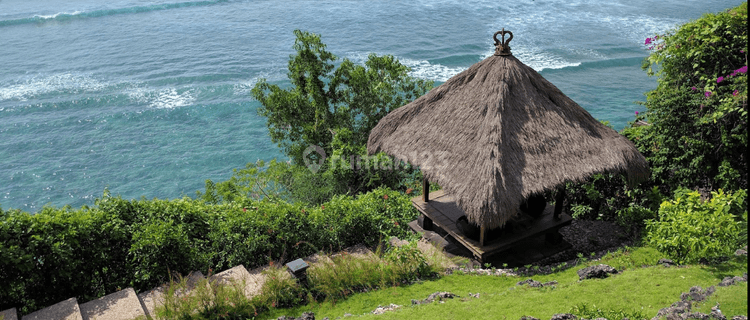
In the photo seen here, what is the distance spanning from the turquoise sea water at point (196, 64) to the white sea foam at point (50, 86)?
0.39 ft

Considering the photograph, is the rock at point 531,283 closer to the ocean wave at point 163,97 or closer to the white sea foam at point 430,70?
the white sea foam at point 430,70

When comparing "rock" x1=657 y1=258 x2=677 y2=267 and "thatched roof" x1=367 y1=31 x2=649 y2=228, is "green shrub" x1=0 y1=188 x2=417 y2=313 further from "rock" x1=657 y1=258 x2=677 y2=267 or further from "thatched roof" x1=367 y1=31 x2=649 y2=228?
"rock" x1=657 y1=258 x2=677 y2=267

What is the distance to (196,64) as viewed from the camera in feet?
104

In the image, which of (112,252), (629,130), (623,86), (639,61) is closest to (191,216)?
(112,252)

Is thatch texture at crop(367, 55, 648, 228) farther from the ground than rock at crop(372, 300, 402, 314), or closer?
farther from the ground

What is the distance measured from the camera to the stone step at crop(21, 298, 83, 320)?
21.8 feet

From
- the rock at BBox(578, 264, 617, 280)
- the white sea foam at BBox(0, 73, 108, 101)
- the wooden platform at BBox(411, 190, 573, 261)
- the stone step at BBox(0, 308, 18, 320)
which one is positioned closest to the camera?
the stone step at BBox(0, 308, 18, 320)

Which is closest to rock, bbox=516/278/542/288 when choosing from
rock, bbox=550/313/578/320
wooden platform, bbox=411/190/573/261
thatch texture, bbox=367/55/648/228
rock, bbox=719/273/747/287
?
thatch texture, bbox=367/55/648/228

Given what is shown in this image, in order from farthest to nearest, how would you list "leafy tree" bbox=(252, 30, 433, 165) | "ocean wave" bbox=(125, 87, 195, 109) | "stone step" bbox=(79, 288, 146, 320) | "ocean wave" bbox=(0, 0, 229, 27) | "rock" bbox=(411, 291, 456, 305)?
"ocean wave" bbox=(0, 0, 229, 27), "ocean wave" bbox=(125, 87, 195, 109), "leafy tree" bbox=(252, 30, 433, 165), "rock" bbox=(411, 291, 456, 305), "stone step" bbox=(79, 288, 146, 320)

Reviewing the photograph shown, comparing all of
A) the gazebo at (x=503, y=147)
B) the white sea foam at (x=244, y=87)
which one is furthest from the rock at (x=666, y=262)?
the white sea foam at (x=244, y=87)

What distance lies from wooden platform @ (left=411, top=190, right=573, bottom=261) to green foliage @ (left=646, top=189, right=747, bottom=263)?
65.9 inches

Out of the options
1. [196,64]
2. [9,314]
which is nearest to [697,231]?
[9,314]

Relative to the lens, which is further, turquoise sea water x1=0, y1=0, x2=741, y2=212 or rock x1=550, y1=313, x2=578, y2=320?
turquoise sea water x1=0, y1=0, x2=741, y2=212

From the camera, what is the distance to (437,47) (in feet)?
113
